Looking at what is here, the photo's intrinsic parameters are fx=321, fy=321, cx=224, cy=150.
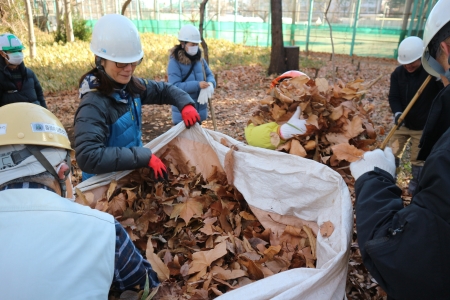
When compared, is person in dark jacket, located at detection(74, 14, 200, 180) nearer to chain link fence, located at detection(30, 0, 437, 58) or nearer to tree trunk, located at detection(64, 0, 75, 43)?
chain link fence, located at detection(30, 0, 437, 58)

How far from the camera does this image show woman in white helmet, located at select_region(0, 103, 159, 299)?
0.83 m

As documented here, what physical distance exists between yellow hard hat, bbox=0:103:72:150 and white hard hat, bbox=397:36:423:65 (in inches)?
136

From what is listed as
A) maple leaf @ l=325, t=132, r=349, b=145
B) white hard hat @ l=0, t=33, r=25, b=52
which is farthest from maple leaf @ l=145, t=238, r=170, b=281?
white hard hat @ l=0, t=33, r=25, b=52

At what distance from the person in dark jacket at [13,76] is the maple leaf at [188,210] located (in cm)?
309

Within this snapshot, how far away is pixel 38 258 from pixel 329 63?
478 inches

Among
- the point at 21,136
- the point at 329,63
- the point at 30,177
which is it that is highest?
the point at 21,136

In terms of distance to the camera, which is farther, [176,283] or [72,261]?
[176,283]

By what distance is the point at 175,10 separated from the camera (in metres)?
22.9

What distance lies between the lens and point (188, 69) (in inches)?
152

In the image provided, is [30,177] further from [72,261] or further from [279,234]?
[279,234]

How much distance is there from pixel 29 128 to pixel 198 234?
114 centimetres

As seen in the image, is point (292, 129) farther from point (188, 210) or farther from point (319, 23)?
point (319, 23)

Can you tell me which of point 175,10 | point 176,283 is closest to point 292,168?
point 176,283

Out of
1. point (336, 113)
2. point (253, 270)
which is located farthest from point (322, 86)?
→ point (253, 270)
